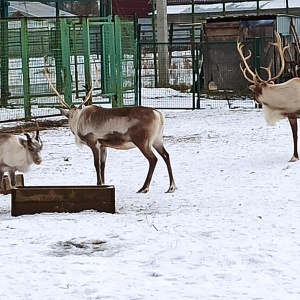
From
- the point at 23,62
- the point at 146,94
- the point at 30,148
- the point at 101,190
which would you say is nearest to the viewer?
the point at 101,190

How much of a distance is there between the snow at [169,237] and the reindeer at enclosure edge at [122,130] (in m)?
0.39

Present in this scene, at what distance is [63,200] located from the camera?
7625 millimetres

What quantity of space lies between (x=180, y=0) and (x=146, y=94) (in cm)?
1207

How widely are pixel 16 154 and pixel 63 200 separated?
4.47 feet

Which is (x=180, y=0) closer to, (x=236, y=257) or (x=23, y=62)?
(x=23, y=62)

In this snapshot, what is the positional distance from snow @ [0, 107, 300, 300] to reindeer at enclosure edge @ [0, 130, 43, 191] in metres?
0.33

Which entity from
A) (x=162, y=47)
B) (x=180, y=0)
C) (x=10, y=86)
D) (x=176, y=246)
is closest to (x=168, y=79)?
(x=162, y=47)

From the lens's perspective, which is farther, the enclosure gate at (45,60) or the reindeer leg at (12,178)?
the enclosure gate at (45,60)

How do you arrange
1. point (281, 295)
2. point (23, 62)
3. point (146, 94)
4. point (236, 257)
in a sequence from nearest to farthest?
point (281, 295), point (236, 257), point (23, 62), point (146, 94)

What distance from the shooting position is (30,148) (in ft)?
29.1

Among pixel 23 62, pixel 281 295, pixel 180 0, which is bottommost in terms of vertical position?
pixel 281 295

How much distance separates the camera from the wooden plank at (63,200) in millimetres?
7551

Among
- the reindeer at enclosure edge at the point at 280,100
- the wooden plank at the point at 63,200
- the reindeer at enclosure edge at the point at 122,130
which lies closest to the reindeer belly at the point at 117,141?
the reindeer at enclosure edge at the point at 122,130

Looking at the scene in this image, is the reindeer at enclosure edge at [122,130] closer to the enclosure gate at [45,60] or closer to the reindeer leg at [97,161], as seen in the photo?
the reindeer leg at [97,161]
